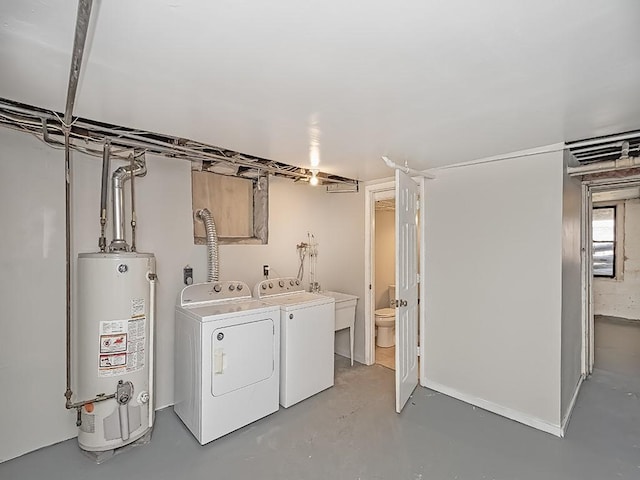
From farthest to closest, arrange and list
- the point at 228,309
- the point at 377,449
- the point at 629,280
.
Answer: the point at 629,280 → the point at 228,309 → the point at 377,449

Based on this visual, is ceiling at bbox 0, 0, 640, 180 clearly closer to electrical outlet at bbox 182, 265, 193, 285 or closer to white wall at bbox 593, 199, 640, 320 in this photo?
electrical outlet at bbox 182, 265, 193, 285

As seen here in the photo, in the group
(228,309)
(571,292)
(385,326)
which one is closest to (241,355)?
(228,309)

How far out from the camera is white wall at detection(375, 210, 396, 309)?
4977mm

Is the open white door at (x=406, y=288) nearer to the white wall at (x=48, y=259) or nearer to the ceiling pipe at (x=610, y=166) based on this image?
the ceiling pipe at (x=610, y=166)

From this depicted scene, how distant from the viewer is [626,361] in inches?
158

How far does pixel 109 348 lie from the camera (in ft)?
7.19

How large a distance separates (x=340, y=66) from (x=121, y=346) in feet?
7.38

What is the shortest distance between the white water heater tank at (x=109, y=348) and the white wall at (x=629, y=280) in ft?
26.3

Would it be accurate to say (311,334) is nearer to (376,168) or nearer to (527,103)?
(376,168)

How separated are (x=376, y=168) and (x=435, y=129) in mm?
1123

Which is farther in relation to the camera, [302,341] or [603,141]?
[302,341]

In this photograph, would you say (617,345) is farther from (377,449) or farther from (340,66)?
(340,66)

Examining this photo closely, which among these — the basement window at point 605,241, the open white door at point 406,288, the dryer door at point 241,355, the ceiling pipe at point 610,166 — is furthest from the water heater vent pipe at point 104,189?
the basement window at point 605,241

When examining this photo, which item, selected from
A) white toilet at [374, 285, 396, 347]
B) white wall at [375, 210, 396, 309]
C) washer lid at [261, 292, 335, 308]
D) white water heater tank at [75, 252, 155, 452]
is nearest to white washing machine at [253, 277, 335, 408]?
washer lid at [261, 292, 335, 308]
